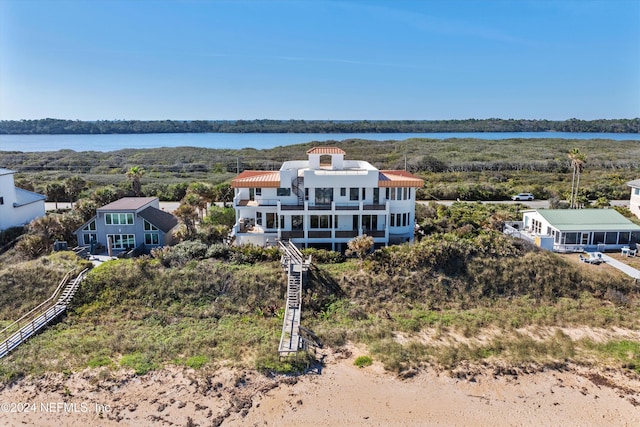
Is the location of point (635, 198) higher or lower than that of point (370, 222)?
higher

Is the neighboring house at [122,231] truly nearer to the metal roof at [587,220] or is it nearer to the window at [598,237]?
the metal roof at [587,220]

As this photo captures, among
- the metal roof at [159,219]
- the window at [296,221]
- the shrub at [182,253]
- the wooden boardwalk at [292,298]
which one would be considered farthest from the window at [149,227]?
the window at [296,221]

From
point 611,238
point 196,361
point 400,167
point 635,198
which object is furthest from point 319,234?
point 400,167

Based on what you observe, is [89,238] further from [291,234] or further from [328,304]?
[328,304]

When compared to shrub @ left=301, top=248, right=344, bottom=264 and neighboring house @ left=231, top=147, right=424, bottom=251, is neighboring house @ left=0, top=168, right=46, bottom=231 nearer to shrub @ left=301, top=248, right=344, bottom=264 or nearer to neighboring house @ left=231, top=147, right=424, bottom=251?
neighboring house @ left=231, top=147, right=424, bottom=251

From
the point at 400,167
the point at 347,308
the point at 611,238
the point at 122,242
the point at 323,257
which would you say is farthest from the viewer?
the point at 400,167

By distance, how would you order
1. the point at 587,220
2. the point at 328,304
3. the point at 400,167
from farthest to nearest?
the point at 400,167 → the point at 587,220 → the point at 328,304

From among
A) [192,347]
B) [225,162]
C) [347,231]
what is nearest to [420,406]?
[192,347]

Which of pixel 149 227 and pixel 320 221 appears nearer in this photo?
pixel 320 221
